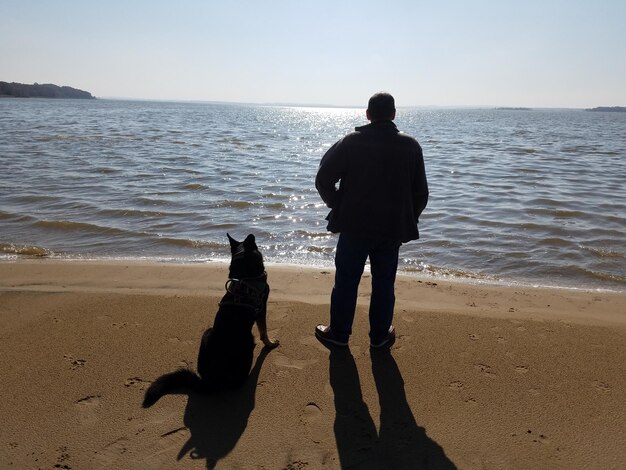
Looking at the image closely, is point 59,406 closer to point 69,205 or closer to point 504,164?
point 69,205

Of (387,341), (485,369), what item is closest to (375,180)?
(387,341)

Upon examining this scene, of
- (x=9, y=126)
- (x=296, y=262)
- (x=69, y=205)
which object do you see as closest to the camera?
(x=296, y=262)

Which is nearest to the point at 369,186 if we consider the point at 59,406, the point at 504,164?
the point at 59,406

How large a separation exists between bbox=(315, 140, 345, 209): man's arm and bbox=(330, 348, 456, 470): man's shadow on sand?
1.27m

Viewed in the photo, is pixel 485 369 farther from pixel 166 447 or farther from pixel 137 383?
pixel 137 383

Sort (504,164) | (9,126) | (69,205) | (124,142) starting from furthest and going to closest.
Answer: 1. (9,126)
2. (124,142)
3. (504,164)
4. (69,205)

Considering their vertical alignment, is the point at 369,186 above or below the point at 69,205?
above

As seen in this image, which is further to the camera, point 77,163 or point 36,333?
point 77,163

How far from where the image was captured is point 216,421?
2740mm

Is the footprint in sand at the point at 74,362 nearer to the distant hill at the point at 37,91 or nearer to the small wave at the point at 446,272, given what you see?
the small wave at the point at 446,272

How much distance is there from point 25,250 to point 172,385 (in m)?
4.99

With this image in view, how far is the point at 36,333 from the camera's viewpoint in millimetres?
3707

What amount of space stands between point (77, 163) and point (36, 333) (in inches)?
448

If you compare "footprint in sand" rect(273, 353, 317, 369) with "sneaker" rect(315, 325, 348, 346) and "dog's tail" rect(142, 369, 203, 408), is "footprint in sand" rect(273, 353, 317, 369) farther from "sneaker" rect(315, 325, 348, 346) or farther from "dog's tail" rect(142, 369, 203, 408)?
"dog's tail" rect(142, 369, 203, 408)
